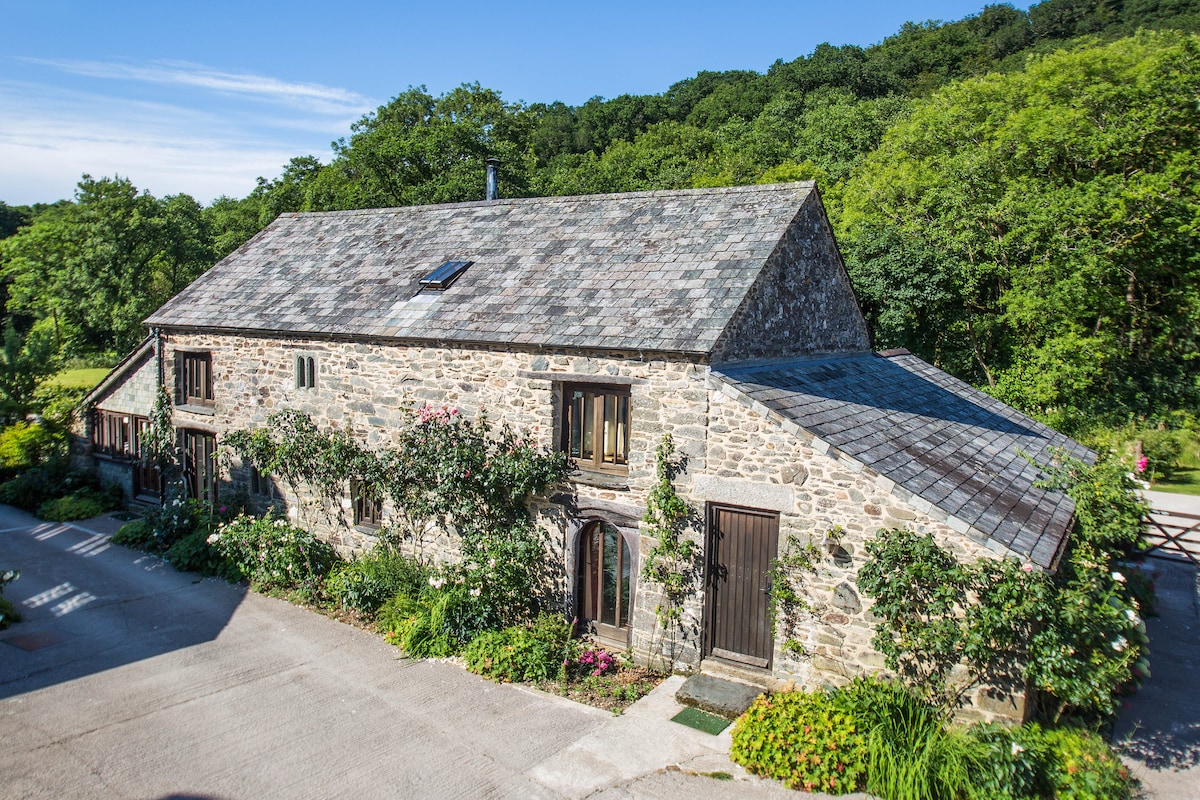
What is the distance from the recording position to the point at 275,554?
1377 cm

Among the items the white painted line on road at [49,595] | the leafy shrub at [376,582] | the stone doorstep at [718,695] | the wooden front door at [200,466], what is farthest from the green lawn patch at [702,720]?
the wooden front door at [200,466]

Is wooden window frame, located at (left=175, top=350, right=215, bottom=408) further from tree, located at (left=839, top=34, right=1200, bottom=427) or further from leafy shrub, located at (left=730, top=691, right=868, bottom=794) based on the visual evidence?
tree, located at (left=839, top=34, right=1200, bottom=427)

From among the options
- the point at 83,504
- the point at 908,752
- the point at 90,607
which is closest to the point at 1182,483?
the point at 908,752

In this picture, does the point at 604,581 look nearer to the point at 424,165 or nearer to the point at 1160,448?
the point at 1160,448

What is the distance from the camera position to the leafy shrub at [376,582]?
12.5m

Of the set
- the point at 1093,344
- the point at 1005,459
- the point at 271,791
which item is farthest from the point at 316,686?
the point at 1093,344

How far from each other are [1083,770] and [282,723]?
A: 29.7 ft

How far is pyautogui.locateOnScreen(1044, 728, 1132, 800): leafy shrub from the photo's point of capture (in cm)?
737

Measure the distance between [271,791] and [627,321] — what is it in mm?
7256

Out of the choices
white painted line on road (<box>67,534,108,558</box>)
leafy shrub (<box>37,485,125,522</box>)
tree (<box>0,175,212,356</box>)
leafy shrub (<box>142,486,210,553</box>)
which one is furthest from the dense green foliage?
tree (<box>0,175,212,356</box>)

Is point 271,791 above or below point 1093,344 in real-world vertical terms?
below

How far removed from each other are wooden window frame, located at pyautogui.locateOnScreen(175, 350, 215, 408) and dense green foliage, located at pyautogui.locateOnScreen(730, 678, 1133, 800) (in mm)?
13411

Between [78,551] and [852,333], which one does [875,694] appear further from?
[78,551]

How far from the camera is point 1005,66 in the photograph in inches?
1909
